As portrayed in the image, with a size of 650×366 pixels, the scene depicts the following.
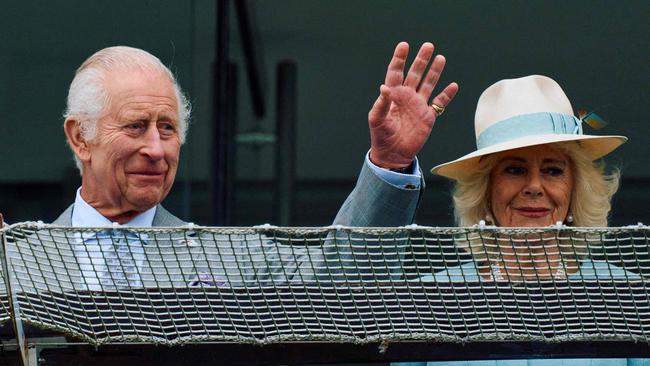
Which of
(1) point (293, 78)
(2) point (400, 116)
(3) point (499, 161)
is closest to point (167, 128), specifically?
(2) point (400, 116)

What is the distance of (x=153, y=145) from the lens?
2.81 meters

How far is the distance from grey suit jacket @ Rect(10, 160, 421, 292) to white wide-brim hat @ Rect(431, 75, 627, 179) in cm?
117

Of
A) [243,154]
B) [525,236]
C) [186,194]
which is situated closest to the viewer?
[525,236]

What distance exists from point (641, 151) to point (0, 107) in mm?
2560

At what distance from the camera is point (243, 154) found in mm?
6352

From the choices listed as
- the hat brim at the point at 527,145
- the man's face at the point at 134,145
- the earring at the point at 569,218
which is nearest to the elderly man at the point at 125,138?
the man's face at the point at 134,145

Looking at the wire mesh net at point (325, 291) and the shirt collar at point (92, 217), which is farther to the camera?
the shirt collar at point (92, 217)

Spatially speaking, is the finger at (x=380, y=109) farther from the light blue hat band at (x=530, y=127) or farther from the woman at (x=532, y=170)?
the light blue hat band at (x=530, y=127)

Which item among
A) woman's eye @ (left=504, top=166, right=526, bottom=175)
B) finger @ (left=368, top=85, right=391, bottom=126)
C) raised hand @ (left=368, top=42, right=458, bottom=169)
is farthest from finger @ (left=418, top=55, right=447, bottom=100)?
woman's eye @ (left=504, top=166, right=526, bottom=175)

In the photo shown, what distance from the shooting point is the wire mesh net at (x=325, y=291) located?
6.13 feet

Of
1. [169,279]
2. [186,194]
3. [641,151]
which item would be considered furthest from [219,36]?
[169,279]

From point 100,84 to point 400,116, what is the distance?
2.20 ft

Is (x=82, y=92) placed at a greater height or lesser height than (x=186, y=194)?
greater

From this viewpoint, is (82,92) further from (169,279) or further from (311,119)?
(311,119)
